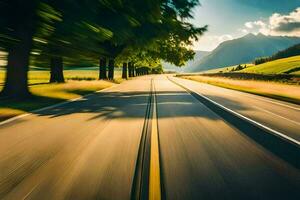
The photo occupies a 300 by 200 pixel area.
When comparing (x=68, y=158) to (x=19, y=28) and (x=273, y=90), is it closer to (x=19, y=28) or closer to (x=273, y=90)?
(x=19, y=28)

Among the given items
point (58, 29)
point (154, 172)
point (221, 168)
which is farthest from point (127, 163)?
point (58, 29)

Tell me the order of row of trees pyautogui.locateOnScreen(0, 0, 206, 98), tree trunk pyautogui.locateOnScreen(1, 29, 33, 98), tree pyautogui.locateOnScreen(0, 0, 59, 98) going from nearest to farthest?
tree pyautogui.locateOnScreen(0, 0, 59, 98), row of trees pyautogui.locateOnScreen(0, 0, 206, 98), tree trunk pyautogui.locateOnScreen(1, 29, 33, 98)

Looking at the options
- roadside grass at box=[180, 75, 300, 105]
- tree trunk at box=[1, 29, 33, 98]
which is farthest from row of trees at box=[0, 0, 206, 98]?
roadside grass at box=[180, 75, 300, 105]

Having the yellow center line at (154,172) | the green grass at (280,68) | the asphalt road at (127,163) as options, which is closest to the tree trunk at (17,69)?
the asphalt road at (127,163)

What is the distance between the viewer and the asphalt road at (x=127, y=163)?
4.12 metres

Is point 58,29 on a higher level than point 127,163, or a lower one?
higher

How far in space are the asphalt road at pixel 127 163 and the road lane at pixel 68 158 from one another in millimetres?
12

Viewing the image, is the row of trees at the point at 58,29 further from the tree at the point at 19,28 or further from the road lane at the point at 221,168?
the road lane at the point at 221,168

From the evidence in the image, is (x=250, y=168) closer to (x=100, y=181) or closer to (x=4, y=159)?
(x=100, y=181)

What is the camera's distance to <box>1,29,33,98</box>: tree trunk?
15045 millimetres

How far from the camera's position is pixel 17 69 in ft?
50.3

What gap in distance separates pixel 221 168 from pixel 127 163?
144cm

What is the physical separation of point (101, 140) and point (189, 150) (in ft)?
6.22

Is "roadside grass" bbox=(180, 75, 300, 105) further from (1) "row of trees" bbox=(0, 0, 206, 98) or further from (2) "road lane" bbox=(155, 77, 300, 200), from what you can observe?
(2) "road lane" bbox=(155, 77, 300, 200)
